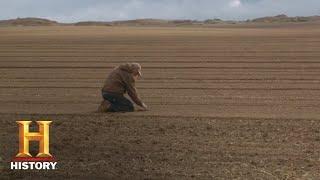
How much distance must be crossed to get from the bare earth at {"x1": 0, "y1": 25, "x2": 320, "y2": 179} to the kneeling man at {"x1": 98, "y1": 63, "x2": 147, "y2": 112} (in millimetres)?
291

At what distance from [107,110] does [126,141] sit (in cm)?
272

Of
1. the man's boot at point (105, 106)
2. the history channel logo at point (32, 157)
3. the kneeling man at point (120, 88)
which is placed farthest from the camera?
the man's boot at point (105, 106)

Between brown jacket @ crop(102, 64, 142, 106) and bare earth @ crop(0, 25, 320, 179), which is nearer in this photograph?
bare earth @ crop(0, 25, 320, 179)

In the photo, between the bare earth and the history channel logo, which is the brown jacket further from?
the history channel logo

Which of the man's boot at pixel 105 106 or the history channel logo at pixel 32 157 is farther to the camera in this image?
the man's boot at pixel 105 106

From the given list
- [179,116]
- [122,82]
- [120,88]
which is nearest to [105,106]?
[120,88]

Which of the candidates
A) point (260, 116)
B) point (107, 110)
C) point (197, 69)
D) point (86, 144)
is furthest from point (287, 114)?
point (197, 69)

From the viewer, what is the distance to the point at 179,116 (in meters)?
12.8

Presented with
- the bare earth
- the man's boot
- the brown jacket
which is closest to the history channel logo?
the bare earth

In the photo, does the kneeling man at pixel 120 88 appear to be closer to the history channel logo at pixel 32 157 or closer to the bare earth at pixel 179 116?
the bare earth at pixel 179 116

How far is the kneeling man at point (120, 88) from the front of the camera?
12.6 m

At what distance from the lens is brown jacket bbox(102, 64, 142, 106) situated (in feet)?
41.5

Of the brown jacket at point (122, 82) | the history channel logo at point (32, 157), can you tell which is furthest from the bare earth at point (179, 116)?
the brown jacket at point (122, 82)

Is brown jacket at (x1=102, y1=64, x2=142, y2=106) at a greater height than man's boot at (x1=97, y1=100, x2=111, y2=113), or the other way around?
brown jacket at (x1=102, y1=64, x2=142, y2=106)
